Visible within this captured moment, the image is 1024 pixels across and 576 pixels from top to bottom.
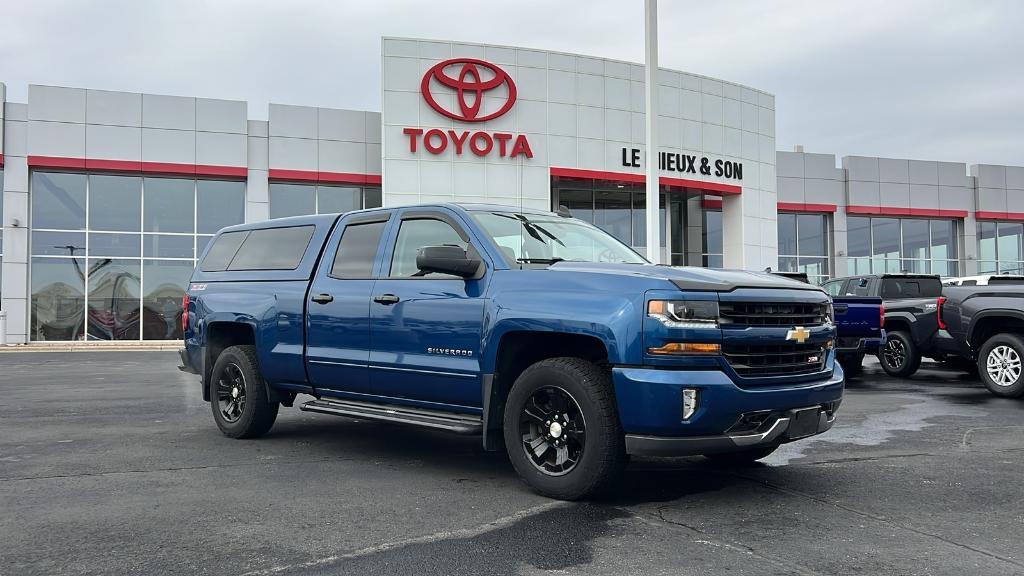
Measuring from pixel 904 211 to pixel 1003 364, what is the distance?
90.9 ft

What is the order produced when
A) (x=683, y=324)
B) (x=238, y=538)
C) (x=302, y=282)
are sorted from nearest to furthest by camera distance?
(x=238, y=538)
(x=683, y=324)
(x=302, y=282)

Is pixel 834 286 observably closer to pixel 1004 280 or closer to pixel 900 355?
pixel 900 355

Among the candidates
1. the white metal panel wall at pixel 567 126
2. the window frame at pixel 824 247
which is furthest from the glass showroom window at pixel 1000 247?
the white metal panel wall at pixel 567 126

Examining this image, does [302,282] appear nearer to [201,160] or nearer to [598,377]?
[598,377]

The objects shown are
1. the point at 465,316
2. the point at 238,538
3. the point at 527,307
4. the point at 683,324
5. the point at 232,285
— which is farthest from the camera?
the point at 232,285

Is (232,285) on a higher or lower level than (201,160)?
lower

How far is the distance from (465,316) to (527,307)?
556 millimetres

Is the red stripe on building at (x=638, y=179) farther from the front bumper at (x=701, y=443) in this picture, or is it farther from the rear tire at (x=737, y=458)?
the front bumper at (x=701, y=443)

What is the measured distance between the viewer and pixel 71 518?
488cm

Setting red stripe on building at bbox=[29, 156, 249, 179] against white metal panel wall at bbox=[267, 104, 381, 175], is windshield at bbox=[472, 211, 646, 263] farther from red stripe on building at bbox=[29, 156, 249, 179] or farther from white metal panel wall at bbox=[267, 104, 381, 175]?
red stripe on building at bbox=[29, 156, 249, 179]

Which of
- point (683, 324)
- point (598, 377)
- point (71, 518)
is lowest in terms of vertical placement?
point (71, 518)

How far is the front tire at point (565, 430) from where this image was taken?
4953 mm

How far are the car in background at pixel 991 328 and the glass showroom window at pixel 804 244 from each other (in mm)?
23331

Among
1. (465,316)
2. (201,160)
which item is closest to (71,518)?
(465,316)
